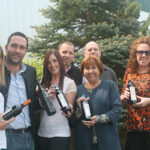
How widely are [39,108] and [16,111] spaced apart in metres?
0.85

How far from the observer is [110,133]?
2.93 metres

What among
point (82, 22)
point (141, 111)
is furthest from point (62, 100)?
point (82, 22)

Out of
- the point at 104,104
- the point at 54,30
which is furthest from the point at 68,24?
the point at 104,104

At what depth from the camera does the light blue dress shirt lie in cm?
287

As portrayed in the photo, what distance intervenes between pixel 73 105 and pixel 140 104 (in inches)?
37.9

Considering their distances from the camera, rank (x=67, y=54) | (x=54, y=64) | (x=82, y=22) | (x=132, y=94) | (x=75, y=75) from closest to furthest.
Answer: (x=132, y=94)
(x=54, y=64)
(x=75, y=75)
(x=67, y=54)
(x=82, y=22)

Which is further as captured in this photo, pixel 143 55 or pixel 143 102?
pixel 143 55

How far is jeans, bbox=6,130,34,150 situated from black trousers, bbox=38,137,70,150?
0.18 meters

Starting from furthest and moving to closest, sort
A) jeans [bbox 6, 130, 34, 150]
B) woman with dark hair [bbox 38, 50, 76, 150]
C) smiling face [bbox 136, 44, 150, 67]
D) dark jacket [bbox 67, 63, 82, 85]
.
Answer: dark jacket [bbox 67, 63, 82, 85]
smiling face [bbox 136, 44, 150, 67]
woman with dark hair [bbox 38, 50, 76, 150]
jeans [bbox 6, 130, 34, 150]

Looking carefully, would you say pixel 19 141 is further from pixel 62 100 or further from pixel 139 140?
pixel 139 140

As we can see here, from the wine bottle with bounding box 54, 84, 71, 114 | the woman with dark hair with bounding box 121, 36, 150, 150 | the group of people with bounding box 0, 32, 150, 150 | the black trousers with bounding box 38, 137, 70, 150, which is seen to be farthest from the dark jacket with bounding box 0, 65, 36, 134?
the woman with dark hair with bounding box 121, 36, 150, 150

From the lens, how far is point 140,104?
10.3ft

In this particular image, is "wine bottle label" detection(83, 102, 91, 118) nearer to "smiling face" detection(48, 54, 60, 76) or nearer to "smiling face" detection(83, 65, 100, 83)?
"smiling face" detection(83, 65, 100, 83)

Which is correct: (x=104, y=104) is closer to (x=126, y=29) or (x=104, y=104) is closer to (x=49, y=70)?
(x=49, y=70)
